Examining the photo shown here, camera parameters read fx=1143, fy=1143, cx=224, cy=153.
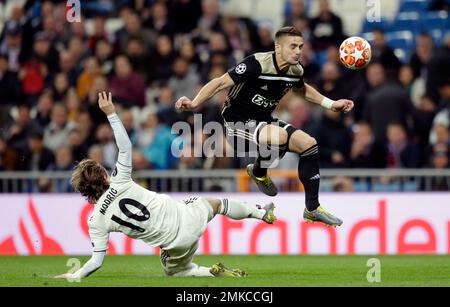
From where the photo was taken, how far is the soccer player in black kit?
12664mm

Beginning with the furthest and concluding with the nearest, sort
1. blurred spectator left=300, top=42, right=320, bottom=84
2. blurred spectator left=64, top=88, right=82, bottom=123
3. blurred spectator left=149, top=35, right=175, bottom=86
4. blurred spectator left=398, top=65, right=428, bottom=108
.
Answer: blurred spectator left=149, top=35, right=175, bottom=86 → blurred spectator left=64, top=88, right=82, bottom=123 → blurred spectator left=300, top=42, right=320, bottom=84 → blurred spectator left=398, top=65, right=428, bottom=108

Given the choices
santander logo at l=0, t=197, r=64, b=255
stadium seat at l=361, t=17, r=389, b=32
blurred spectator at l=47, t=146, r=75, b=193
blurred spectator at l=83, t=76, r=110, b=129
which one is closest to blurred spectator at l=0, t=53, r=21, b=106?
blurred spectator at l=83, t=76, r=110, b=129

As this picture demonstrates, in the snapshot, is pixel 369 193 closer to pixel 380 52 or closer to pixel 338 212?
pixel 338 212

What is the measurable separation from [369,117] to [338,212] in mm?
2047

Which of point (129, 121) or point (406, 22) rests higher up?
point (406, 22)

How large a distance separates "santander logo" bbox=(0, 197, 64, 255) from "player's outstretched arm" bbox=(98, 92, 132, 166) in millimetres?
6718

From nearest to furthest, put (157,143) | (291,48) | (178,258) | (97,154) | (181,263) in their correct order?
(178,258) → (181,263) → (291,48) → (97,154) → (157,143)

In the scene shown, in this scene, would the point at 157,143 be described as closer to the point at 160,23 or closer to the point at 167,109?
the point at 167,109

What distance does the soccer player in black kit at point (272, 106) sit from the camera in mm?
12664

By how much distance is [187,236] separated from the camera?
11.9m

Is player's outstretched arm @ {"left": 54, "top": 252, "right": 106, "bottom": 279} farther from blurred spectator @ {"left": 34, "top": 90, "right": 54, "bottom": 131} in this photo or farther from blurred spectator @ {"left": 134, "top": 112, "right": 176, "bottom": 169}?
blurred spectator @ {"left": 34, "top": 90, "right": 54, "bottom": 131}

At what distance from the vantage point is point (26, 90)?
2134 centimetres

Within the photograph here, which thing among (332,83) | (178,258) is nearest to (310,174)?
(178,258)

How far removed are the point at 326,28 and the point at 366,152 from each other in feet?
10.0
